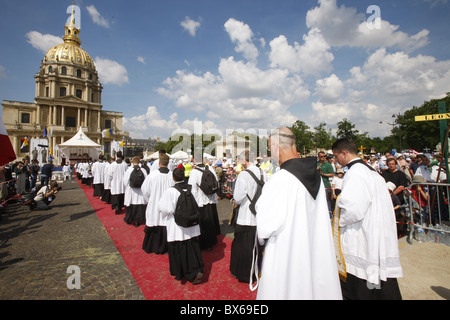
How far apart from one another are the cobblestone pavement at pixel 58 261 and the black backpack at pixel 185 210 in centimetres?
121

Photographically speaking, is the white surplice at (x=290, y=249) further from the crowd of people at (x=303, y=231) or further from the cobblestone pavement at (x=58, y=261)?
the cobblestone pavement at (x=58, y=261)

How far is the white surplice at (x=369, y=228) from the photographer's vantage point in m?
2.28

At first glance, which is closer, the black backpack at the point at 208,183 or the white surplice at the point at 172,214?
the white surplice at the point at 172,214

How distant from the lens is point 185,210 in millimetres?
3451

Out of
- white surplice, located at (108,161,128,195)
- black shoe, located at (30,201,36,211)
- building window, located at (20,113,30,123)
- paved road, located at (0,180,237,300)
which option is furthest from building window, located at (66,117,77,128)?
white surplice, located at (108,161,128,195)

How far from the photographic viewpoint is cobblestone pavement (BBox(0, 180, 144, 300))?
3.30 m

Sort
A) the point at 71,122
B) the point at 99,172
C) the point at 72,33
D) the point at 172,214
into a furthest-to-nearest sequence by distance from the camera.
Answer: the point at 72,33
the point at 71,122
the point at 99,172
the point at 172,214

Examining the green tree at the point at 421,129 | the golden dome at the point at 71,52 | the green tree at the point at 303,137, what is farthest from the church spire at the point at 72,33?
the green tree at the point at 421,129

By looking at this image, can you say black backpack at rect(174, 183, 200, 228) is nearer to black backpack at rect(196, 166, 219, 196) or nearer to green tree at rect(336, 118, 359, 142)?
black backpack at rect(196, 166, 219, 196)

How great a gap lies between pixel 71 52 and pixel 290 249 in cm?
8295

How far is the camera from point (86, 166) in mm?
17922

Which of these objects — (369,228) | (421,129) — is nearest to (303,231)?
(369,228)

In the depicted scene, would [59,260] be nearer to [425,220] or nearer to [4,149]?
[4,149]

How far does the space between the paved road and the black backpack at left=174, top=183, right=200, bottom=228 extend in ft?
3.97
